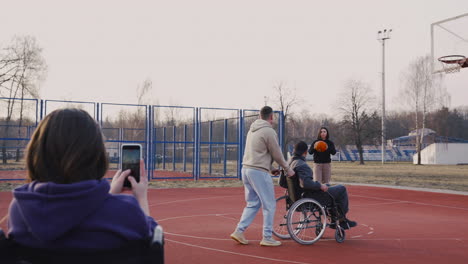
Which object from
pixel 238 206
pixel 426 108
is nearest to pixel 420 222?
pixel 238 206

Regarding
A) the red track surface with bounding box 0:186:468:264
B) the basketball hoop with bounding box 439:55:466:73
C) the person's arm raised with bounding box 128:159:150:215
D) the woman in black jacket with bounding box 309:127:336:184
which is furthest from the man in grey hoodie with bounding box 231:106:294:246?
the basketball hoop with bounding box 439:55:466:73

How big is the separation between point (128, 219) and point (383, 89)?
155 ft

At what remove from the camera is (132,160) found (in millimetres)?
2023

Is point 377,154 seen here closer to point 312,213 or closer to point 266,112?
point 312,213

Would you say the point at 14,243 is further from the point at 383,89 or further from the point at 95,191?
the point at 383,89

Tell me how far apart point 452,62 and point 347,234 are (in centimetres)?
1218

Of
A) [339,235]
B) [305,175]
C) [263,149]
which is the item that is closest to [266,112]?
[263,149]

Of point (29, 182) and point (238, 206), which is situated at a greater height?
point (29, 182)

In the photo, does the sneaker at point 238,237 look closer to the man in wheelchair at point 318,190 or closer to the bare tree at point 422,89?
the man in wheelchair at point 318,190

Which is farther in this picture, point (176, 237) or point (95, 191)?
point (176, 237)

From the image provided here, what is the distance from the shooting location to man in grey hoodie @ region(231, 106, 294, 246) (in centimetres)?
589

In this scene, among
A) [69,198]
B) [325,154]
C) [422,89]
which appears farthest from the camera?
[422,89]

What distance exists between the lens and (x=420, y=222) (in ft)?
27.7

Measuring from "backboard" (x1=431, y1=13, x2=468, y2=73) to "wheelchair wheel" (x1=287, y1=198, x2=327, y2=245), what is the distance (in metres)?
12.2
